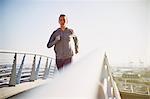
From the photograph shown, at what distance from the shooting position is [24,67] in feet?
6.36

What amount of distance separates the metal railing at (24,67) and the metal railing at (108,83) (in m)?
0.39

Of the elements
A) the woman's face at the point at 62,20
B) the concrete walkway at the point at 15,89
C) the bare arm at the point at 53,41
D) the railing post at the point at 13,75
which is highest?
the woman's face at the point at 62,20

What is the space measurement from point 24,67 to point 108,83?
2.15ft

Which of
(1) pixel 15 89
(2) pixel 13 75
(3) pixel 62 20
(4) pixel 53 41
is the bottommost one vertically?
(1) pixel 15 89

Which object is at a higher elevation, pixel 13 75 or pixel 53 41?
pixel 53 41

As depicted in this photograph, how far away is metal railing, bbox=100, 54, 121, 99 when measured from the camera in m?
1.77

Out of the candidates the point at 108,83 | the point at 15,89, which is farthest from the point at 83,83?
the point at 15,89

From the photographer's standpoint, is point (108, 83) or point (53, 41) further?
point (53, 41)

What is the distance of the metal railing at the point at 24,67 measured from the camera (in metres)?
1.91

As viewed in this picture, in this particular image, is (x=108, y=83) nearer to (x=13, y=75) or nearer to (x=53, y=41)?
(x=53, y=41)

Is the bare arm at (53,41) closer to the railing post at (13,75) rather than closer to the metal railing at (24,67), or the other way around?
the metal railing at (24,67)

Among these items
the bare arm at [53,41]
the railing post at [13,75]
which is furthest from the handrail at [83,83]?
the bare arm at [53,41]

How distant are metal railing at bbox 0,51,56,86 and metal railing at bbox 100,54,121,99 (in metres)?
0.39

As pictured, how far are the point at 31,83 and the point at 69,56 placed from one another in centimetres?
36
